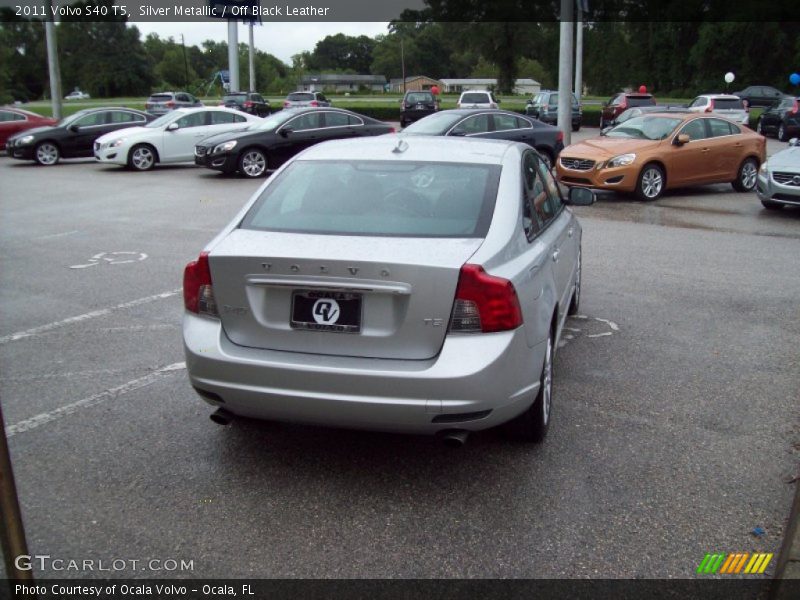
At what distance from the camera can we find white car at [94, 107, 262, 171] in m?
20.0

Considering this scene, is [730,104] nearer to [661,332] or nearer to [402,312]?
[661,332]

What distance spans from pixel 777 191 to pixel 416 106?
90.0 feet

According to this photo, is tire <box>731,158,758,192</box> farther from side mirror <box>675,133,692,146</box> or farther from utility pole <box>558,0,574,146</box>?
utility pole <box>558,0,574,146</box>

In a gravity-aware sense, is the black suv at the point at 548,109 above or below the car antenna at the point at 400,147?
above

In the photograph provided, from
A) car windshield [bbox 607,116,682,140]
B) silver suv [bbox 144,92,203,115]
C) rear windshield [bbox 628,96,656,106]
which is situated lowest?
car windshield [bbox 607,116,682,140]

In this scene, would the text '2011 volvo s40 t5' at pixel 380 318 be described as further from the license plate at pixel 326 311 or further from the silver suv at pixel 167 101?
the silver suv at pixel 167 101

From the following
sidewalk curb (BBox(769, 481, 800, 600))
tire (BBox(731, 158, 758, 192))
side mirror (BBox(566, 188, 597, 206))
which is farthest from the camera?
tire (BBox(731, 158, 758, 192))

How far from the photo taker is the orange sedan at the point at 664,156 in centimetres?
1448

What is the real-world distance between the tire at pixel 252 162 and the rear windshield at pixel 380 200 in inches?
549

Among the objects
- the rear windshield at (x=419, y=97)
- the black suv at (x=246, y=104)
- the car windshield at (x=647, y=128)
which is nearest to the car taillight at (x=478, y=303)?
the car windshield at (x=647, y=128)

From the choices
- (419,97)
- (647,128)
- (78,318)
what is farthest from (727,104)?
(78,318)

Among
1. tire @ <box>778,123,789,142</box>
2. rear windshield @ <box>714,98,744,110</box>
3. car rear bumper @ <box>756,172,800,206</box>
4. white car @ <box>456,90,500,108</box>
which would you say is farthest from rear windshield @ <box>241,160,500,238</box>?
white car @ <box>456,90,500,108</box>

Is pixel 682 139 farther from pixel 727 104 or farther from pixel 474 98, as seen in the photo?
pixel 474 98

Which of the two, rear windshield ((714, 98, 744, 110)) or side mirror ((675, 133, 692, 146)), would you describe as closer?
side mirror ((675, 133, 692, 146))
